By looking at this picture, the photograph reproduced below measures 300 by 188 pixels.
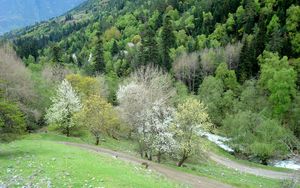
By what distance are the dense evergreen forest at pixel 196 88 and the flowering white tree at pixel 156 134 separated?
142mm

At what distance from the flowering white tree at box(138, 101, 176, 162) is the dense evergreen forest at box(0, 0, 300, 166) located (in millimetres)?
142

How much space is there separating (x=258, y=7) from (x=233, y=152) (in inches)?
2918

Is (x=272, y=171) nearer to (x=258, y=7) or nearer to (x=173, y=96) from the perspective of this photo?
(x=173, y=96)

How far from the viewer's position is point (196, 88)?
11344cm

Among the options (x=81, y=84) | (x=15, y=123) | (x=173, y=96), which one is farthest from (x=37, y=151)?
(x=173, y=96)

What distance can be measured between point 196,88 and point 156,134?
65.7 m

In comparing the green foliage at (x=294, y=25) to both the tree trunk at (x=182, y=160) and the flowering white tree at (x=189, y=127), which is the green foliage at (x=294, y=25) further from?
the tree trunk at (x=182, y=160)

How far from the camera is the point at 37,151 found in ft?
132

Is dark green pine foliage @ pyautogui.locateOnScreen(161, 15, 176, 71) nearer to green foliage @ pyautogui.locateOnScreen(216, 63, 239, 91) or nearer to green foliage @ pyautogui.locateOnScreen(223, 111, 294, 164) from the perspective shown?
green foliage @ pyautogui.locateOnScreen(216, 63, 239, 91)

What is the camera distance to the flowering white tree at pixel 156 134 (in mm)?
48156

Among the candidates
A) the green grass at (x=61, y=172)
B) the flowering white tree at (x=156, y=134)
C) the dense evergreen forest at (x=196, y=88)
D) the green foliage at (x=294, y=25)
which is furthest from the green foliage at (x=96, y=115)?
the green foliage at (x=294, y=25)

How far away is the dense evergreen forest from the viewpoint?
5409 centimetres

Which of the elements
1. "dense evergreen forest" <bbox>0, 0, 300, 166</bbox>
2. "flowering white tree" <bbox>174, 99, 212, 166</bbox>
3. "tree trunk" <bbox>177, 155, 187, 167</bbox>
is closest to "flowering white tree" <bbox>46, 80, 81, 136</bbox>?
"dense evergreen forest" <bbox>0, 0, 300, 166</bbox>

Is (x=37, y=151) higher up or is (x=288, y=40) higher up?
(x=288, y=40)
